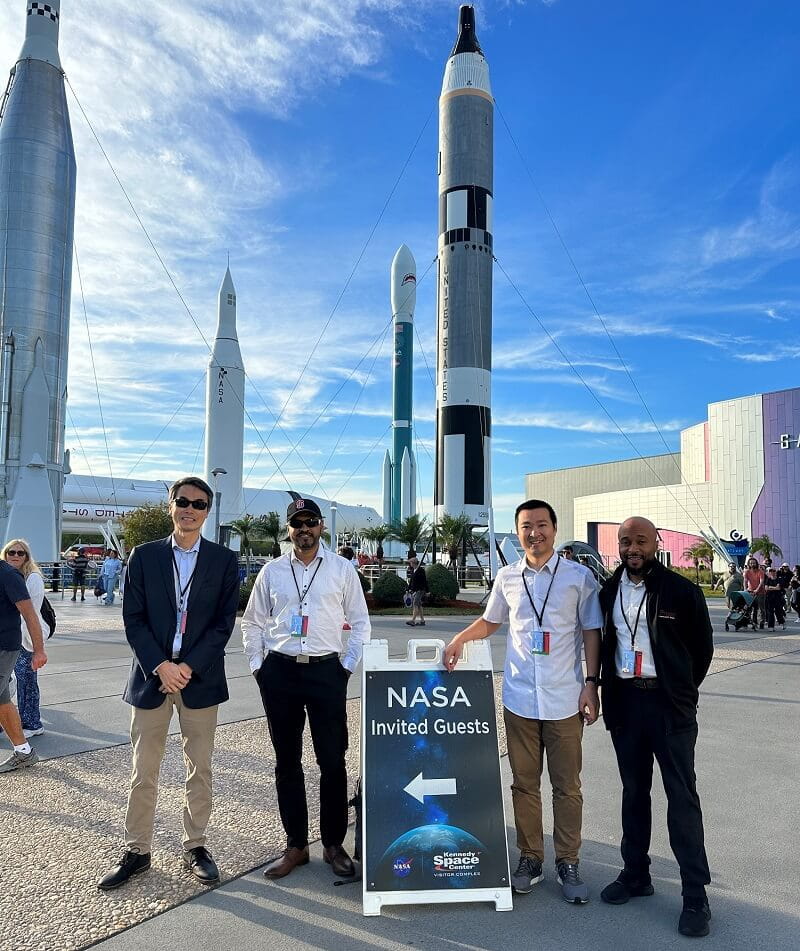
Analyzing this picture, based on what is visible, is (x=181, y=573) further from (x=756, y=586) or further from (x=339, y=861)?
(x=756, y=586)

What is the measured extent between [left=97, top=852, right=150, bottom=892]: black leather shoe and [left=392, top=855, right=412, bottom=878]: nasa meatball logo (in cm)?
127

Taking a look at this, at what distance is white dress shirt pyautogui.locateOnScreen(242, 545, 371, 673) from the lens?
3.75m

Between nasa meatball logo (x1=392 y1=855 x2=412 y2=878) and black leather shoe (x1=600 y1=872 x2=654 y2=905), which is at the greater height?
nasa meatball logo (x1=392 y1=855 x2=412 y2=878)

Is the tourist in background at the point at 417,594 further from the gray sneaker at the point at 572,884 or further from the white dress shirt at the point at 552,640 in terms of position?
the gray sneaker at the point at 572,884

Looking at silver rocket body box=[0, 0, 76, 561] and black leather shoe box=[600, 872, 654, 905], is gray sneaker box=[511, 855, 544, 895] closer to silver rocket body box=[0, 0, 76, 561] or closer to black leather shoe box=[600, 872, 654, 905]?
black leather shoe box=[600, 872, 654, 905]

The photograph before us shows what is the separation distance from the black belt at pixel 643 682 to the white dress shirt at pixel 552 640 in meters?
0.26

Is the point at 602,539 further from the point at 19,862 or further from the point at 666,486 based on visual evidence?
the point at 19,862

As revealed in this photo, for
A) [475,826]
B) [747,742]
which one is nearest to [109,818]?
[475,826]

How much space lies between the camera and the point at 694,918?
9.88 feet

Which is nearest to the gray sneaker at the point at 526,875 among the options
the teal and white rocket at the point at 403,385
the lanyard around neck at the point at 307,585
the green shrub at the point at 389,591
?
the lanyard around neck at the point at 307,585

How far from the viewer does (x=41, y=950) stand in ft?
9.16

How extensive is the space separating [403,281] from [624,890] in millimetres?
47018

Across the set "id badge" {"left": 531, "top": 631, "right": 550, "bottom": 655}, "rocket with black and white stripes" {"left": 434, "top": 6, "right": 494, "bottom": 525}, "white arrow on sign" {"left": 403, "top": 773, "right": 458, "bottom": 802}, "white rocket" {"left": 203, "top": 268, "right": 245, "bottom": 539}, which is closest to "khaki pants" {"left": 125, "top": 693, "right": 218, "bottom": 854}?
"white arrow on sign" {"left": 403, "top": 773, "right": 458, "bottom": 802}

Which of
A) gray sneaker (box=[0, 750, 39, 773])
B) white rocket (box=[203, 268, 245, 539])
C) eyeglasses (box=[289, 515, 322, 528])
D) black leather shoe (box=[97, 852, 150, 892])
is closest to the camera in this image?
black leather shoe (box=[97, 852, 150, 892])
